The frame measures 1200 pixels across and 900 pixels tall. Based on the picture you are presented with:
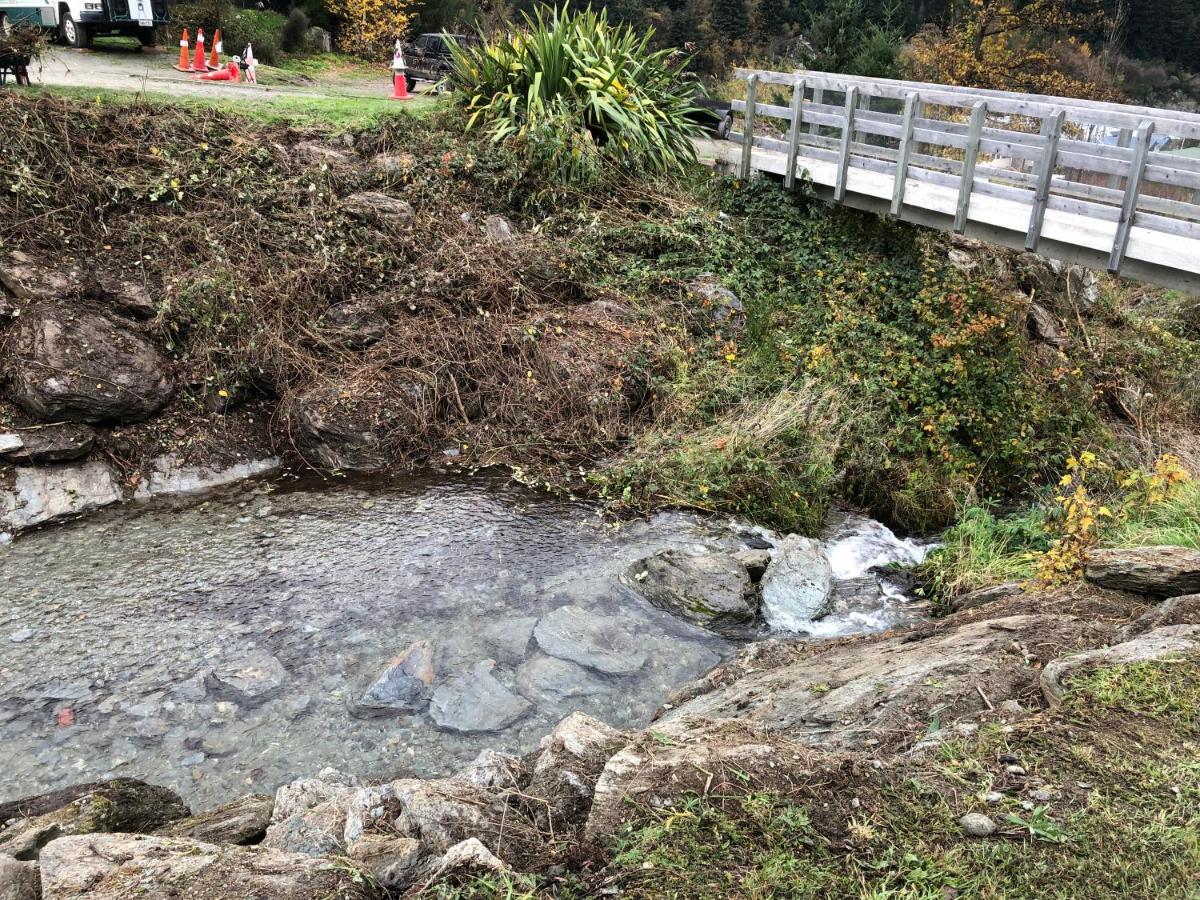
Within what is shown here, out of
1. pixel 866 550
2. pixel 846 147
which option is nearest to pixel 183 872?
pixel 866 550

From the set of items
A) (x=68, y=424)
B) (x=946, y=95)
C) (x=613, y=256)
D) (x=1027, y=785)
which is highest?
(x=946, y=95)

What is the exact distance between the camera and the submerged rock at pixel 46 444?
7.68 metres

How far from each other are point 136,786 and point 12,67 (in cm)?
1058

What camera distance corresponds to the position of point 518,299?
396 inches

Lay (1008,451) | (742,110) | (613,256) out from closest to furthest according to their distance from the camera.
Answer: (1008,451) < (613,256) < (742,110)

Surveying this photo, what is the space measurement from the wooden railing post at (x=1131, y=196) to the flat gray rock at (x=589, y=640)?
5602mm

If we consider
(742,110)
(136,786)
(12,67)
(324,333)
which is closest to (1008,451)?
(742,110)

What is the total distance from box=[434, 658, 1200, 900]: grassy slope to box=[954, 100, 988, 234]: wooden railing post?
A: 7.04 meters

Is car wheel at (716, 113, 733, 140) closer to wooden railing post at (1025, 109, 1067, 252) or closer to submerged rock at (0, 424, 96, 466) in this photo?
wooden railing post at (1025, 109, 1067, 252)

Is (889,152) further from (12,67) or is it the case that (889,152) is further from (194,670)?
(12,67)

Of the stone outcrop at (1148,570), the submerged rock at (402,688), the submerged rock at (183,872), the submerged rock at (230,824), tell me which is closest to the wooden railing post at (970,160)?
the stone outcrop at (1148,570)

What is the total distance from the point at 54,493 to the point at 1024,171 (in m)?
10.5

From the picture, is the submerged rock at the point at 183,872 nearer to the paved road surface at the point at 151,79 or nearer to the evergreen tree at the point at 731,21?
the paved road surface at the point at 151,79

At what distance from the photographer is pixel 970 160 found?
8969 millimetres
